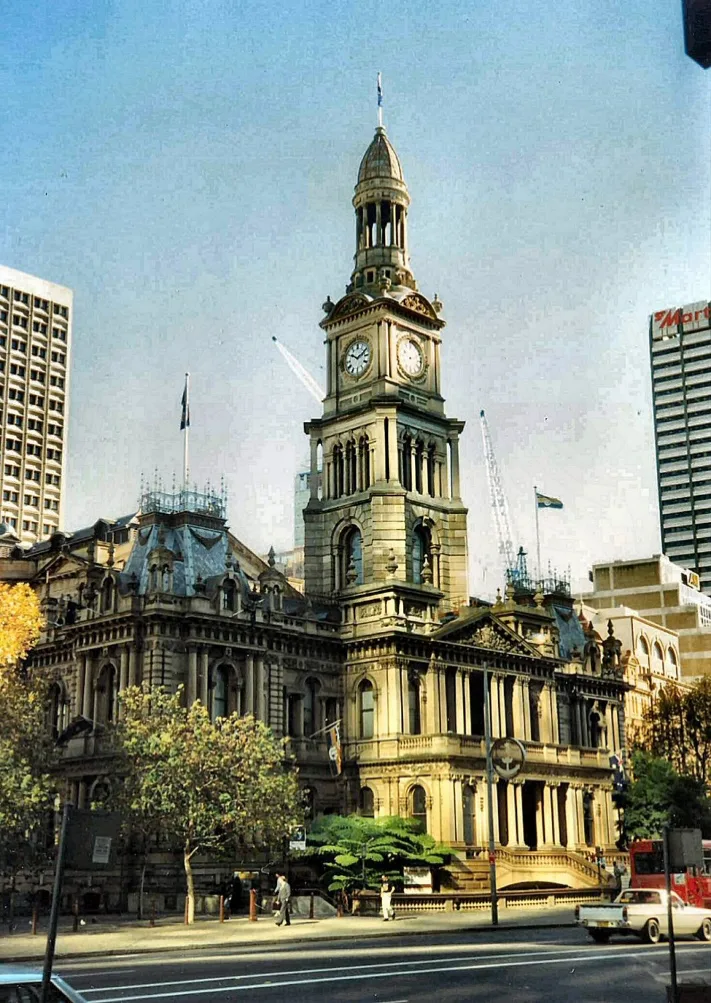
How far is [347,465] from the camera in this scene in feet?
256

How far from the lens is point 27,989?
13383 mm

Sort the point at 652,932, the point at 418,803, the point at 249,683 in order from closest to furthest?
1. the point at 652,932
2. the point at 249,683
3. the point at 418,803

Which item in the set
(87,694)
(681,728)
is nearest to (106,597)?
(87,694)

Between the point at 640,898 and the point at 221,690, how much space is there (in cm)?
3018

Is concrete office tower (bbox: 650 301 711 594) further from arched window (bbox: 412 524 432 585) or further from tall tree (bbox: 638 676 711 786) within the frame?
arched window (bbox: 412 524 432 585)

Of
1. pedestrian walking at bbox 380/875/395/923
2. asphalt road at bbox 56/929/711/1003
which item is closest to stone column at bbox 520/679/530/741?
pedestrian walking at bbox 380/875/395/923

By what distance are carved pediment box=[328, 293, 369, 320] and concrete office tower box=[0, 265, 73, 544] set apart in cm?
6004

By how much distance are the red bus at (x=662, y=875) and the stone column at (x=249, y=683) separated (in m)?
22.1

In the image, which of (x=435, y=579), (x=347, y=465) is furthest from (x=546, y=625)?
(x=347, y=465)

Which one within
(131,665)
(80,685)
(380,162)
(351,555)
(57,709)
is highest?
(380,162)

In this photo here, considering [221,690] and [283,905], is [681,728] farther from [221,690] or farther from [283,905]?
[283,905]

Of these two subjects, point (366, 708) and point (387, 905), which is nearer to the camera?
point (387, 905)

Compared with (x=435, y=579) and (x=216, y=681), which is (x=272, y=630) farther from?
(x=435, y=579)

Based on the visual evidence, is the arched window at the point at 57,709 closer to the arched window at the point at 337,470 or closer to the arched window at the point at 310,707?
the arched window at the point at 310,707
